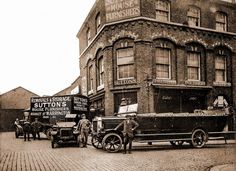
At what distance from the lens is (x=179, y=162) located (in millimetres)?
9250

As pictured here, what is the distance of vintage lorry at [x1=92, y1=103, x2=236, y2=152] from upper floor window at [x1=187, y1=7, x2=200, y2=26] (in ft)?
26.4

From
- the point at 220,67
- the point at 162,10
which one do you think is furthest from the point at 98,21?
the point at 220,67

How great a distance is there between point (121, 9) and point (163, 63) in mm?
4149

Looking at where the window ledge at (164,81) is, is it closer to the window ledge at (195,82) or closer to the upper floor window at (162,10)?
the window ledge at (195,82)

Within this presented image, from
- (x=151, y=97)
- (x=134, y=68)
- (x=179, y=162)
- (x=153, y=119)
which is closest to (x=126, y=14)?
(x=134, y=68)

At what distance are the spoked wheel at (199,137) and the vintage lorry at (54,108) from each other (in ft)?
29.6

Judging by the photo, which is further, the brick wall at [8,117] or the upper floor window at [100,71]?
the brick wall at [8,117]

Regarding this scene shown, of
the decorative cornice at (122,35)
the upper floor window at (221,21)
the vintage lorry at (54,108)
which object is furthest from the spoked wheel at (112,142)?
the upper floor window at (221,21)

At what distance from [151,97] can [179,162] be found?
9.20m

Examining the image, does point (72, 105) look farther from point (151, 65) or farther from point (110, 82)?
point (151, 65)

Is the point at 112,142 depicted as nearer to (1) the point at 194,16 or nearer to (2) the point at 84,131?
(2) the point at 84,131

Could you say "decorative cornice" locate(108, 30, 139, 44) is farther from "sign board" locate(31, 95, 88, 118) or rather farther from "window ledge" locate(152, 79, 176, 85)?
"sign board" locate(31, 95, 88, 118)

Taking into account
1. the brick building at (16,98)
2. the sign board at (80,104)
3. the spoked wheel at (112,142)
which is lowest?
the spoked wheel at (112,142)

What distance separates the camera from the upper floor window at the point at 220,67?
69.7ft
